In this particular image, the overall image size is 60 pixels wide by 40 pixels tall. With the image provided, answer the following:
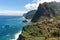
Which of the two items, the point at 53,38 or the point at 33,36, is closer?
the point at 53,38

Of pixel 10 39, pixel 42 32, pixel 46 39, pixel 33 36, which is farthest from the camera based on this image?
pixel 10 39

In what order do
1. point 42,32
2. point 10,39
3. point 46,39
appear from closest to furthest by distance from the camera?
1. point 46,39
2. point 42,32
3. point 10,39

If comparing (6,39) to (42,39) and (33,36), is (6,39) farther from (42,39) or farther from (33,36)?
(42,39)

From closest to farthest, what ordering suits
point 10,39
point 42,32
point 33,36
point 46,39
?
1. point 46,39
2. point 33,36
3. point 42,32
4. point 10,39

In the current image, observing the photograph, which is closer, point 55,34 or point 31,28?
point 55,34

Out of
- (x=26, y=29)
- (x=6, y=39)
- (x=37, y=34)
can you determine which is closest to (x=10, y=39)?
(x=6, y=39)

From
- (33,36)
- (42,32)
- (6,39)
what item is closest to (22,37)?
(33,36)

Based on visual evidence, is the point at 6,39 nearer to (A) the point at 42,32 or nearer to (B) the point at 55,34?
(A) the point at 42,32

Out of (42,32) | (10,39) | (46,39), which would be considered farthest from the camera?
(10,39)

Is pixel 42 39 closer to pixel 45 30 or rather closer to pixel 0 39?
pixel 45 30
